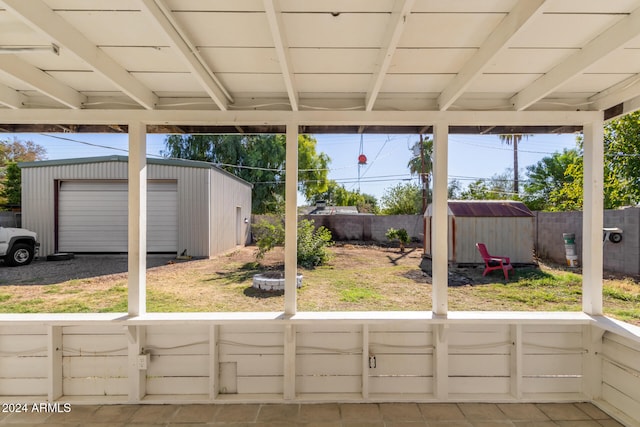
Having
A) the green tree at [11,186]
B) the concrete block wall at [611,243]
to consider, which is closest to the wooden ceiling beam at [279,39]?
the concrete block wall at [611,243]

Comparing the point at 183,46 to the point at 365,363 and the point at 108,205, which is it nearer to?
the point at 365,363

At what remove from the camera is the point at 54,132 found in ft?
7.54

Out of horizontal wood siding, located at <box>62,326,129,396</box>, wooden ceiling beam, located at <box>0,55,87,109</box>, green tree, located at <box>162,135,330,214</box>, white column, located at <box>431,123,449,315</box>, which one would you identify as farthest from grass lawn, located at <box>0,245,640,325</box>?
green tree, located at <box>162,135,330,214</box>

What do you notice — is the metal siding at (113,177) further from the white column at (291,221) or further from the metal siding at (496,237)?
the metal siding at (496,237)

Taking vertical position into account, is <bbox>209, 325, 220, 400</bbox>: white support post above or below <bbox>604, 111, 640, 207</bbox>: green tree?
below

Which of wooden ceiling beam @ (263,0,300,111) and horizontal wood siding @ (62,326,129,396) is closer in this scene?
wooden ceiling beam @ (263,0,300,111)

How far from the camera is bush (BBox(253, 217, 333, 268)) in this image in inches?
247

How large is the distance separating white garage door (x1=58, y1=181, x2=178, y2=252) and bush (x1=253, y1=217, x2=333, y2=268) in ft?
7.96

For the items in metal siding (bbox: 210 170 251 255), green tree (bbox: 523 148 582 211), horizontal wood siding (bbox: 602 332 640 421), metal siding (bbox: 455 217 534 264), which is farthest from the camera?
green tree (bbox: 523 148 582 211)

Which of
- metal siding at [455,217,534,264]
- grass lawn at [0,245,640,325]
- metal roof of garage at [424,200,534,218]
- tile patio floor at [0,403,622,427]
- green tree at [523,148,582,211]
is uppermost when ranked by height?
green tree at [523,148,582,211]

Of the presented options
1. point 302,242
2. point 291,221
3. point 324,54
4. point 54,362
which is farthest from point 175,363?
point 302,242

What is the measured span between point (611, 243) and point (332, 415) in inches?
257

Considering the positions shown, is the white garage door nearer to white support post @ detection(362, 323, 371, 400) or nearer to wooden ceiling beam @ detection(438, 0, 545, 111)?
white support post @ detection(362, 323, 371, 400)

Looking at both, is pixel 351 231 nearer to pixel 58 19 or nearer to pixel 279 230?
pixel 279 230
